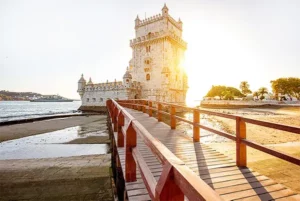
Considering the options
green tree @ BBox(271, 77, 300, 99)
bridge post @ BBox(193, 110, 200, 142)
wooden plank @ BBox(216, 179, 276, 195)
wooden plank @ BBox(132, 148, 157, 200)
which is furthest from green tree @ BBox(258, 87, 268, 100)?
wooden plank @ BBox(132, 148, 157, 200)

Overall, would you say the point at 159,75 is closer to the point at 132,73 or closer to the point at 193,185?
the point at 132,73

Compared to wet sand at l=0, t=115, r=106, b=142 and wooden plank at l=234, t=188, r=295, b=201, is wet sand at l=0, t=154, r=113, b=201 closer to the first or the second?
wooden plank at l=234, t=188, r=295, b=201

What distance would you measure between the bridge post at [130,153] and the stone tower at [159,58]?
33.9m

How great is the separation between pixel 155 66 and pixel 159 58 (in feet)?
5.96

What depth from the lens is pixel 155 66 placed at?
127 ft

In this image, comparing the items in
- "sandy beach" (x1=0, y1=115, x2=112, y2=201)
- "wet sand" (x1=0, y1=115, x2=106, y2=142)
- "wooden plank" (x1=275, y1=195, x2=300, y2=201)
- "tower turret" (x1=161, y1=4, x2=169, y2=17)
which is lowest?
"wet sand" (x1=0, y1=115, x2=106, y2=142)

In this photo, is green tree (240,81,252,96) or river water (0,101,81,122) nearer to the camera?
river water (0,101,81,122)

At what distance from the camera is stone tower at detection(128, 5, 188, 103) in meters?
37.2

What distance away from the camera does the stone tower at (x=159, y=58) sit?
3722 cm

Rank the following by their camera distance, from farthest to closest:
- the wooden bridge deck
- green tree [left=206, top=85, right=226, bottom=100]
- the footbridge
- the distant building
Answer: green tree [left=206, top=85, right=226, bottom=100]
the distant building
the wooden bridge deck
the footbridge

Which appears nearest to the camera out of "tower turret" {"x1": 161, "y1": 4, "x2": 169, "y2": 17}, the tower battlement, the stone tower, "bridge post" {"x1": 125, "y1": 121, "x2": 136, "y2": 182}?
"bridge post" {"x1": 125, "y1": 121, "x2": 136, "y2": 182}

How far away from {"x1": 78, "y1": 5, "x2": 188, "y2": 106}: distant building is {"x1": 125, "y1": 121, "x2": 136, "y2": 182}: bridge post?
33869 millimetres

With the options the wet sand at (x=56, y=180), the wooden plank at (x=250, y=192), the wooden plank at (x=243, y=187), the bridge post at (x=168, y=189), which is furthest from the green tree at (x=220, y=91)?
the bridge post at (x=168, y=189)

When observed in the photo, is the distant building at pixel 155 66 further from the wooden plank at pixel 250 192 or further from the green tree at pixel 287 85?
the green tree at pixel 287 85
